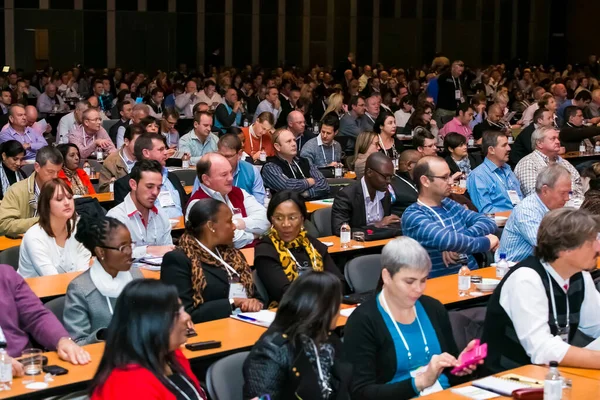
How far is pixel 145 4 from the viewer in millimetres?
A: 26172

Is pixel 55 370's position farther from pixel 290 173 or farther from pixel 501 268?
pixel 290 173

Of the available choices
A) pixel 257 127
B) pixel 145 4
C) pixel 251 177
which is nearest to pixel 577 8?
pixel 145 4

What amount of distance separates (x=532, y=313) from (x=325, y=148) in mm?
7747

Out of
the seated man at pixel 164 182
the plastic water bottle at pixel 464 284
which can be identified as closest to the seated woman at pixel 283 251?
the plastic water bottle at pixel 464 284

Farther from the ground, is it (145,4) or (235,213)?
(145,4)

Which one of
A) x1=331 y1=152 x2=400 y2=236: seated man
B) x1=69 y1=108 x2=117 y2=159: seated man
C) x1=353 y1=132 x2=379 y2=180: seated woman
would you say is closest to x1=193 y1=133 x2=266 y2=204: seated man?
x1=331 y1=152 x2=400 y2=236: seated man

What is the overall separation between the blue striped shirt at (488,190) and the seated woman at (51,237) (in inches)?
165

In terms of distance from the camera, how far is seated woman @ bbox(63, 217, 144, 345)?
4984 millimetres

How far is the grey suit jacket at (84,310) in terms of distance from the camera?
4.98 meters

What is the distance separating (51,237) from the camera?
626 cm

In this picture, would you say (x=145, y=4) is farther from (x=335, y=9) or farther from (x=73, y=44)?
(x=335, y=9)

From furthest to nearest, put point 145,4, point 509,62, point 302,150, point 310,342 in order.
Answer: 1. point 509,62
2. point 145,4
3. point 302,150
4. point 310,342

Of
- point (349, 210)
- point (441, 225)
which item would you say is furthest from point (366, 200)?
point (441, 225)

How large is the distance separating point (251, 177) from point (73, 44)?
17.5 meters
